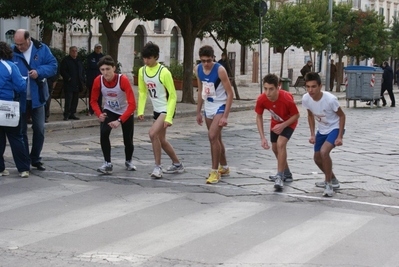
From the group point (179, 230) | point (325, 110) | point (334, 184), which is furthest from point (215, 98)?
point (179, 230)

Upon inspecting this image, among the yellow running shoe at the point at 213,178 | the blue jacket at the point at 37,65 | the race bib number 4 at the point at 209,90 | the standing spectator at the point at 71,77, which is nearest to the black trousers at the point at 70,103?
the standing spectator at the point at 71,77

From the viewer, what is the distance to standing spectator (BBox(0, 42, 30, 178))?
941 centimetres

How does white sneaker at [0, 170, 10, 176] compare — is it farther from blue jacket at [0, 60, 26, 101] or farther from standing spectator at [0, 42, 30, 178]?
blue jacket at [0, 60, 26, 101]

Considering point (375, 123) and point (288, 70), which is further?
point (288, 70)

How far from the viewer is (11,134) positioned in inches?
379

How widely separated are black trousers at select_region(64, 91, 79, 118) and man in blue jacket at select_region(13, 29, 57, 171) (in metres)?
6.38

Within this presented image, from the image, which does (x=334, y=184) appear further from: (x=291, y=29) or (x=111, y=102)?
(x=291, y=29)

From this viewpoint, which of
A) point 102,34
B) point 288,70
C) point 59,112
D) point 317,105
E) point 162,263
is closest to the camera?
point 162,263

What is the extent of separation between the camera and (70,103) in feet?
55.5

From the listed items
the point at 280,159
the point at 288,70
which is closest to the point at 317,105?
the point at 280,159

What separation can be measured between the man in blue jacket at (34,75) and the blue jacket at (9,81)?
0.44 metres

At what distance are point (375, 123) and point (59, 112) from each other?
752cm

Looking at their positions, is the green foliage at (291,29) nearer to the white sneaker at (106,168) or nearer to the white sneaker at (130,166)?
the white sneaker at (130,166)

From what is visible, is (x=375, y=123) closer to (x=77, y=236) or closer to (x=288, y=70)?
(x=77, y=236)
